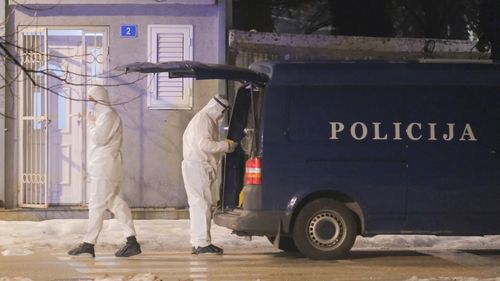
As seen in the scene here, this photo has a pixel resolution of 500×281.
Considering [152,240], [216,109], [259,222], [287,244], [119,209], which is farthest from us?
[152,240]

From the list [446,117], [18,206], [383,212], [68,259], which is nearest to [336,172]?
[383,212]

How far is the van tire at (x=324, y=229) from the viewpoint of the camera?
10180 mm

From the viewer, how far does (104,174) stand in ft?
34.5

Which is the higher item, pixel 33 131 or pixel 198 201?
pixel 33 131

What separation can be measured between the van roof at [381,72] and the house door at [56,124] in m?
4.56

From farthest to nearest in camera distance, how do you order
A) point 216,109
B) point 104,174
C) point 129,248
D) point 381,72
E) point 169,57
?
1. point 169,57
2. point 216,109
3. point 129,248
4. point 104,174
5. point 381,72

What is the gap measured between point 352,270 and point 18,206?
6.39m

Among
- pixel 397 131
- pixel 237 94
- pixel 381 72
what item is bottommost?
pixel 397 131

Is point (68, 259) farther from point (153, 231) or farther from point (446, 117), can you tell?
point (446, 117)

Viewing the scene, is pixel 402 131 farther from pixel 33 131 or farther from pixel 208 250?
pixel 33 131

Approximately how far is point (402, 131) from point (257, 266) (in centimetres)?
217

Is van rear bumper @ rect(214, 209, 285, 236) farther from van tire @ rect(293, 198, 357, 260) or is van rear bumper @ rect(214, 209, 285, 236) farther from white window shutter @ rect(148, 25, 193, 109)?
white window shutter @ rect(148, 25, 193, 109)

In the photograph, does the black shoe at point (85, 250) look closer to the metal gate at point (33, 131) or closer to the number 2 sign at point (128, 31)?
the metal gate at point (33, 131)

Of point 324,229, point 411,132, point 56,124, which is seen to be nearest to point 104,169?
point 324,229
